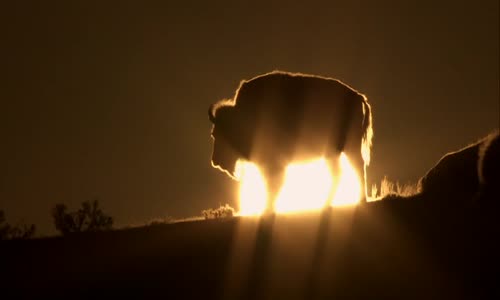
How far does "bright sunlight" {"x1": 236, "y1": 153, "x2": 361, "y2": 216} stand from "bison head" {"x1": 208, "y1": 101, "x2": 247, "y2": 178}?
12 centimetres

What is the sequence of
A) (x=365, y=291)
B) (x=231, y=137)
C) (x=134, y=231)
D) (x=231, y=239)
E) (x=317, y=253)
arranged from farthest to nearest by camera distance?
(x=231, y=137) < (x=134, y=231) < (x=231, y=239) < (x=317, y=253) < (x=365, y=291)

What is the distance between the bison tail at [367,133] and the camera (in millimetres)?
7043

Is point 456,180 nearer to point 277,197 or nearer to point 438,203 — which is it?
point 438,203

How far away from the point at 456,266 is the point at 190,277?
1.44 meters

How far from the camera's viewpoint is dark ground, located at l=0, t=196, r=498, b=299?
3154mm

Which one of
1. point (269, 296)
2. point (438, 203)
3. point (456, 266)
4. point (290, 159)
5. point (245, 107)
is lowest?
point (269, 296)

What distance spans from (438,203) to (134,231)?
190 centimetres

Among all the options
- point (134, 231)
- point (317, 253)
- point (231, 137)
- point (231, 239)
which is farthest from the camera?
point (231, 137)

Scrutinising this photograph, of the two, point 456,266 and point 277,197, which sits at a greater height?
point 277,197

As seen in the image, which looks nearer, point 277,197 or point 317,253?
point 317,253

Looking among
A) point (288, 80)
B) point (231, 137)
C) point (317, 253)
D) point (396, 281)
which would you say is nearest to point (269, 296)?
point (317, 253)

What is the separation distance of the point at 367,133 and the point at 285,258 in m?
4.21

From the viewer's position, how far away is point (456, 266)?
3.15 m

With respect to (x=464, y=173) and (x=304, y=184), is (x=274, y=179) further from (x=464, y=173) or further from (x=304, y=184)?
(x=464, y=173)
